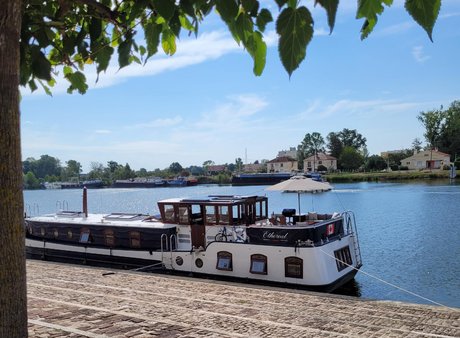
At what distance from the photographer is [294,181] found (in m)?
17.9

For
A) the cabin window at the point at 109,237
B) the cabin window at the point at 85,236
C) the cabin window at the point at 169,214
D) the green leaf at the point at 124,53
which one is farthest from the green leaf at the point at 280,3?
the cabin window at the point at 85,236

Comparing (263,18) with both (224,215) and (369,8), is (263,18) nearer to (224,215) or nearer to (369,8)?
(369,8)

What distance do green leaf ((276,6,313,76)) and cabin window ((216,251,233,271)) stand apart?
15045 mm

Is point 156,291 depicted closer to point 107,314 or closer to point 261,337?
point 107,314

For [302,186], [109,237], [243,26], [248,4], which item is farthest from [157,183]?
[248,4]

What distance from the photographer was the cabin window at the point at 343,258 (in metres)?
16.0

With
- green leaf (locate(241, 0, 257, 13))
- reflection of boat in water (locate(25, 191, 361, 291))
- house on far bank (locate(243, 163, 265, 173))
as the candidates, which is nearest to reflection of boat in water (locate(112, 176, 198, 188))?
house on far bank (locate(243, 163, 265, 173))

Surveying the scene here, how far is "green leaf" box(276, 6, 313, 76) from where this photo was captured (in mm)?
1664

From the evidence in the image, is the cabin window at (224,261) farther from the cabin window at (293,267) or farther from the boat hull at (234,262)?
the cabin window at (293,267)

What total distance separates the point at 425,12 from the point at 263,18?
0.96m

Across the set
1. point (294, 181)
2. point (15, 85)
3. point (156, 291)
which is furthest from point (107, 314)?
point (294, 181)

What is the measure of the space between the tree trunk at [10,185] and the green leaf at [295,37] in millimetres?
1458

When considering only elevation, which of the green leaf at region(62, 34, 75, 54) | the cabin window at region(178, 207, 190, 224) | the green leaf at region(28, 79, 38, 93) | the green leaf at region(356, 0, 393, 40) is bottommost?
the cabin window at region(178, 207, 190, 224)

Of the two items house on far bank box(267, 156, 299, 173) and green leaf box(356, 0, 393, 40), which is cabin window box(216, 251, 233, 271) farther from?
house on far bank box(267, 156, 299, 173)
